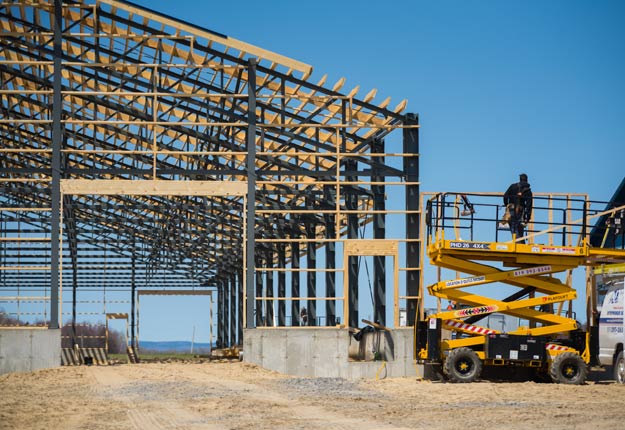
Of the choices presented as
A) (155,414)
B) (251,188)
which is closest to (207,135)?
(251,188)

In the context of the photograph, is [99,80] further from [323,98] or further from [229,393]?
[229,393]

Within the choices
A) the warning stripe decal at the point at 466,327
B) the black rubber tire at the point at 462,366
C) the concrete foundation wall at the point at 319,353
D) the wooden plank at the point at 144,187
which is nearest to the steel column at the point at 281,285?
the wooden plank at the point at 144,187

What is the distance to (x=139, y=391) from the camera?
78.2 ft

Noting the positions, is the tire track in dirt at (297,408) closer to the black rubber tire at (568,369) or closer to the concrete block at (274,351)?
the concrete block at (274,351)

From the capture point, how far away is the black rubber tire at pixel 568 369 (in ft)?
86.3

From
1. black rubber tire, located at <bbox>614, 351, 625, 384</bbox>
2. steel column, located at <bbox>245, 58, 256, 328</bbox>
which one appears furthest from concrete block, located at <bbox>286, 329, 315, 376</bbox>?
black rubber tire, located at <bbox>614, 351, 625, 384</bbox>

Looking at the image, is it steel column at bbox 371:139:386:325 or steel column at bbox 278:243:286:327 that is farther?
steel column at bbox 278:243:286:327

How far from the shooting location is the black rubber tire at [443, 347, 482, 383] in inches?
1035

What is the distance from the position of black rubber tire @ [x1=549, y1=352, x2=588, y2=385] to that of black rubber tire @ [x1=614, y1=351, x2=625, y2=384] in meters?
0.76

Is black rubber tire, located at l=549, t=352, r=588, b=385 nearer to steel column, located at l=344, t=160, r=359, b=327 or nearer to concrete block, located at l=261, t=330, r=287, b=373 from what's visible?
concrete block, located at l=261, t=330, r=287, b=373

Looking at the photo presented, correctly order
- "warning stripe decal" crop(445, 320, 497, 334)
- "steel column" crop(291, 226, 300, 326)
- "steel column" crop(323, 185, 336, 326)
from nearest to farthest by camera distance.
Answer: "warning stripe decal" crop(445, 320, 497, 334) < "steel column" crop(323, 185, 336, 326) < "steel column" crop(291, 226, 300, 326)

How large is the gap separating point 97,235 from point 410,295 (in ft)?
81.0

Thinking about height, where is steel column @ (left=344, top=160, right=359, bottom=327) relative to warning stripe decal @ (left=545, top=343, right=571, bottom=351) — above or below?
above

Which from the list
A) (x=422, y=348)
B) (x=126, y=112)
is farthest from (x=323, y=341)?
(x=126, y=112)
